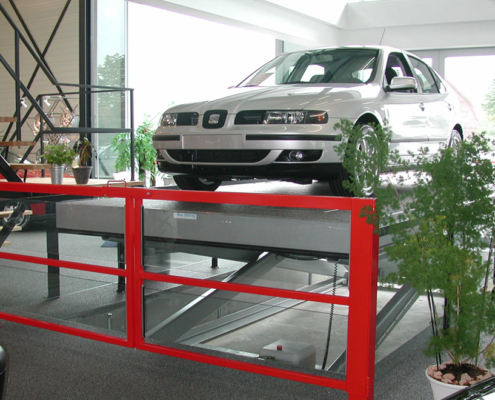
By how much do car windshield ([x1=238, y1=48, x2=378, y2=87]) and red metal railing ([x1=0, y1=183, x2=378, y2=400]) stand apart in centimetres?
202

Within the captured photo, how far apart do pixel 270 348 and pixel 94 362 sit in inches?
42.7

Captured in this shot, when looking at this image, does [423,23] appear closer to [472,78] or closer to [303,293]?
[472,78]

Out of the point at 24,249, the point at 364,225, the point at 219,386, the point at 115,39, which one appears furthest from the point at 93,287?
the point at 115,39

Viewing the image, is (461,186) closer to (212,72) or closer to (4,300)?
(4,300)

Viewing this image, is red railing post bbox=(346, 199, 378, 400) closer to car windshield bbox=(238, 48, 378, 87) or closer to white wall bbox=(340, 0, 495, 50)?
car windshield bbox=(238, 48, 378, 87)

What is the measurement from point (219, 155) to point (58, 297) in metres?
1.56

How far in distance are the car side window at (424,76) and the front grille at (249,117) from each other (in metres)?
1.97

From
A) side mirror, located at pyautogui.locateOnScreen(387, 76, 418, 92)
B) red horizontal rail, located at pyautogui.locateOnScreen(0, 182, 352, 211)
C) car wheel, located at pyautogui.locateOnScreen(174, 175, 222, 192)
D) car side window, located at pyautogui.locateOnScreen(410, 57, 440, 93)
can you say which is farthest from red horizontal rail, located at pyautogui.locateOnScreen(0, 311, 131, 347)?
car side window, located at pyautogui.locateOnScreen(410, 57, 440, 93)

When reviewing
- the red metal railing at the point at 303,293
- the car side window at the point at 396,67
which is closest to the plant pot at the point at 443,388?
the red metal railing at the point at 303,293

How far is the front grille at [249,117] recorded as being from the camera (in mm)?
3740

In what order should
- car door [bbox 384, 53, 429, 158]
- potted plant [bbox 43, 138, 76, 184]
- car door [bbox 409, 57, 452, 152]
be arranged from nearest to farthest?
car door [bbox 384, 53, 429, 158]
car door [bbox 409, 57, 452, 152]
potted plant [bbox 43, 138, 76, 184]

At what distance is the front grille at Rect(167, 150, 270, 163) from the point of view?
12.3ft

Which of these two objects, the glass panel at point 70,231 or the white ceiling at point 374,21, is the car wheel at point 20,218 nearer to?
the glass panel at point 70,231

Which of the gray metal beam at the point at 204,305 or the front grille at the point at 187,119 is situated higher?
the front grille at the point at 187,119
